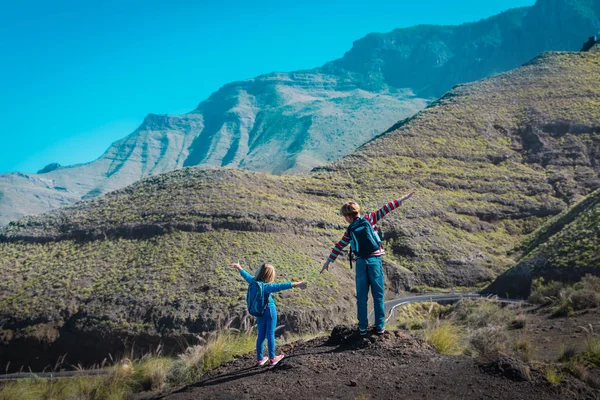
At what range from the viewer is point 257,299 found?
7.19 metres

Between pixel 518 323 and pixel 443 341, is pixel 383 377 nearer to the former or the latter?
pixel 443 341

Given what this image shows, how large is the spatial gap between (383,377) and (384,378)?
0.11 feet

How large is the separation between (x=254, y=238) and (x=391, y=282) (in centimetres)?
1221

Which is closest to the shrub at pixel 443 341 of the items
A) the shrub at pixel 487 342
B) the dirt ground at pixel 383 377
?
the shrub at pixel 487 342

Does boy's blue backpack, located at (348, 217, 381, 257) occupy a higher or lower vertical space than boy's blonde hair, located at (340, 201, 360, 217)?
lower

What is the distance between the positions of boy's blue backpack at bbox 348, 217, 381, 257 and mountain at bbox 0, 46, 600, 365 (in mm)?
17024

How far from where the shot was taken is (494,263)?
133 ft

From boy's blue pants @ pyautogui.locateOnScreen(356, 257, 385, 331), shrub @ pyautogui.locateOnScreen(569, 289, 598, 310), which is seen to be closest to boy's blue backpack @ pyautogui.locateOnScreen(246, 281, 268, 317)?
boy's blue pants @ pyautogui.locateOnScreen(356, 257, 385, 331)

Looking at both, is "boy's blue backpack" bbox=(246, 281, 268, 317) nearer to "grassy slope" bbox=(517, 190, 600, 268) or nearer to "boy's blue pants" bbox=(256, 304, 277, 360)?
"boy's blue pants" bbox=(256, 304, 277, 360)

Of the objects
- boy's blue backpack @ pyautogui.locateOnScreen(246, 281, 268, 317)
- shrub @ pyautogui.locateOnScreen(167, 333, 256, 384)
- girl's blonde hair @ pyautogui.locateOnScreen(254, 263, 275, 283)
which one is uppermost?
girl's blonde hair @ pyautogui.locateOnScreen(254, 263, 275, 283)

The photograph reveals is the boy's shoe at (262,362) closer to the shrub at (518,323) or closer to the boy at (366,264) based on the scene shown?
the boy at (366,264)

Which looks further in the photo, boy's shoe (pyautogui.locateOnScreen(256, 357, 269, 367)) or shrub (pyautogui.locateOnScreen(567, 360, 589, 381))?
boy's shoe (pyautogui.locateOnScreen(256, 357, 269, 367))

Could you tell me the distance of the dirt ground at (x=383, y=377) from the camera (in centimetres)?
559

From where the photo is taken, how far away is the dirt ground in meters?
5.59
